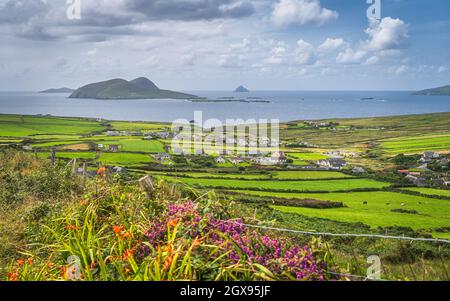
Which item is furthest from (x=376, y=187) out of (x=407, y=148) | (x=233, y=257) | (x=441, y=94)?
(x=441, y=94)

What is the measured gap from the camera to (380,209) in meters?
22.9

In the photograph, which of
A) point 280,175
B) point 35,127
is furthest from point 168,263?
point 35,127

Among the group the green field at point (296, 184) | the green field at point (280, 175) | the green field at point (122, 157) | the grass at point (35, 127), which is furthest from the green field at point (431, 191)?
the grass at point (35, 127)

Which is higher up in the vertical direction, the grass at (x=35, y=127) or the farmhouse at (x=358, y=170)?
the grass at (x=35, y=127)

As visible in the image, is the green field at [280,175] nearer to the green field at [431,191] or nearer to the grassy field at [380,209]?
the grassy field at [380,209]

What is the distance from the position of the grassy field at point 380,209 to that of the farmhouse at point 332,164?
9.66 m

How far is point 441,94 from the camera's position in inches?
7677

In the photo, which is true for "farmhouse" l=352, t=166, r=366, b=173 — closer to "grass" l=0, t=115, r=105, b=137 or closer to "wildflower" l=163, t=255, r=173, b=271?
"grass" l=0, t=115, r=105, b=137

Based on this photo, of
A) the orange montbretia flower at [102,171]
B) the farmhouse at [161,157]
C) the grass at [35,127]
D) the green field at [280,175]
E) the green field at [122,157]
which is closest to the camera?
the orange montbretia flower at [102,171]

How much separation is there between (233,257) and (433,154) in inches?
1707

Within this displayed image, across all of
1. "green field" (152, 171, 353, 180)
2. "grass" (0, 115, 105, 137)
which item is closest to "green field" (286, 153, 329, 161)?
"green field" (152, 171, 353, 180)

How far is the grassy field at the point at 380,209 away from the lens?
64.2 feet

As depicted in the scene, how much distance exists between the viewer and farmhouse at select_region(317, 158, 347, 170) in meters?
38.0

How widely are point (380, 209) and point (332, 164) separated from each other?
1646 centimetres
